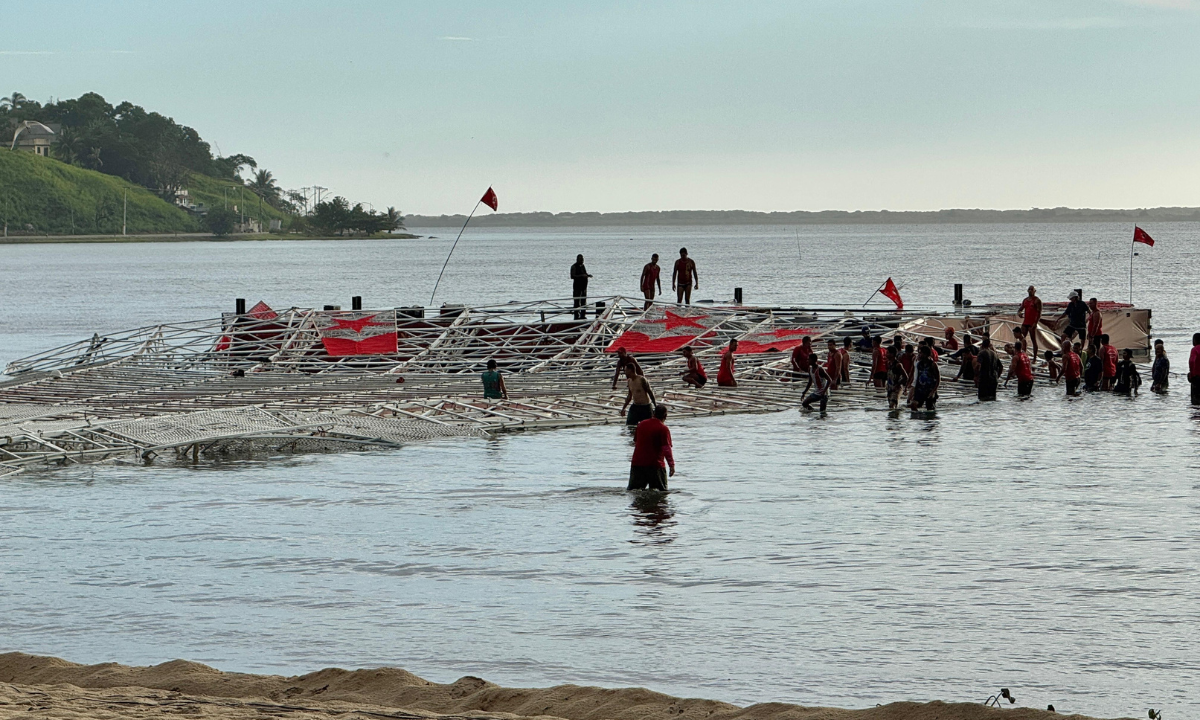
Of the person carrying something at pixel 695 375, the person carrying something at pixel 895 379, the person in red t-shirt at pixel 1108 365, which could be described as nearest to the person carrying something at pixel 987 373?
the person carrying something at pixel 895 379

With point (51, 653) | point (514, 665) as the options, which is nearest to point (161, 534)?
point (51, 653)

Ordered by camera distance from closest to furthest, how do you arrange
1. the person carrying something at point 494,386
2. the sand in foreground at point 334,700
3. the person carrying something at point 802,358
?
the sand in foreground at point 334,700, the person carrying something at point 494,386, the person carrying something at point 802,358

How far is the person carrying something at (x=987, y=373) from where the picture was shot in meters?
31.5

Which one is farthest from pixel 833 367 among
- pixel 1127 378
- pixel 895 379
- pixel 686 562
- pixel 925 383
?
pixel 686 562

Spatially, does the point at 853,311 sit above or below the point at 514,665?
above

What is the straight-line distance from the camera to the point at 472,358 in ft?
117

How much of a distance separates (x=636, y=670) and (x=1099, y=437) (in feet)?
58.7

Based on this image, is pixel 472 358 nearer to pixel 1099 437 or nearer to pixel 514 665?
pixel 1099 437

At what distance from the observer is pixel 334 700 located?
32.6 ft

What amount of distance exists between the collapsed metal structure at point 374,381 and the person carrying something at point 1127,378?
523 cm

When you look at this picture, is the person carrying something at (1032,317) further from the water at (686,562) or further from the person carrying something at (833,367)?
the water at (686,562)

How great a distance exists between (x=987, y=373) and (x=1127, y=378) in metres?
4.14

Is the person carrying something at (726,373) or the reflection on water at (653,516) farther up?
the person carrying something at (726,373)

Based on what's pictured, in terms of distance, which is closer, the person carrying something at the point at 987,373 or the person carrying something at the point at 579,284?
the person carrying something at the point at 987,373
